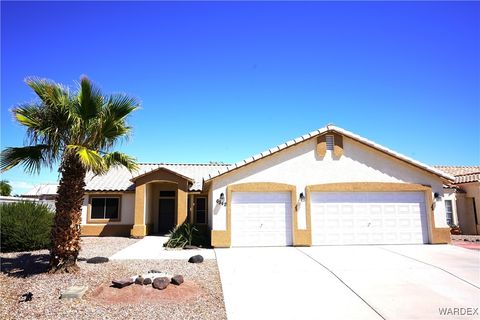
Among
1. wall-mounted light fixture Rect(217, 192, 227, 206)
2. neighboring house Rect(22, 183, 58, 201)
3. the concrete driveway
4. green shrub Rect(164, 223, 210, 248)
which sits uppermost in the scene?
neighboring house Rect(22, 183, 58, 201)

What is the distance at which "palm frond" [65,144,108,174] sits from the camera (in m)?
9.08

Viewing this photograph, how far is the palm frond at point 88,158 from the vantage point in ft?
29.8

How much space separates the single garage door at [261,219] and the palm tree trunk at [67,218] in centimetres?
681

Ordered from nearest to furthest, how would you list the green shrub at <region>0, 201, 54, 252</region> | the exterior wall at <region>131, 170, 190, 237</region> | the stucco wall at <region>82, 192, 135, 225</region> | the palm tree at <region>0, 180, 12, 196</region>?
the green shrub at <region>0, 201, 54, 252</region> < the exterior wall at <region>131, 170, 190, 237</region> < the stucco wall at <region>82, 192, 135, 225</region> < the palm tree at <region>0, 180, 12, 196</region>

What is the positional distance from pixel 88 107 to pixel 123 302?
5.67 meters

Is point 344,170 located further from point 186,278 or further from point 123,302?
point 123,302

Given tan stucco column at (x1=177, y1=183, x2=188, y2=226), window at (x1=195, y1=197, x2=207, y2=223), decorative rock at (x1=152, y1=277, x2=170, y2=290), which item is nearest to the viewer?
decorative rock at (x1=152, y1=277, x2=170, y2=290)

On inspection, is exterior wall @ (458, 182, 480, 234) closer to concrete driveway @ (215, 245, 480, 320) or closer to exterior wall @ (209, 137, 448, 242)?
exterior wall @ (209, 137, 448, 242)

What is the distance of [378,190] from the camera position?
600 inches

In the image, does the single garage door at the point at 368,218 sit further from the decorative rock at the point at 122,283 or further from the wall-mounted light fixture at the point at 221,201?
the decorative rock at the point at 122,283

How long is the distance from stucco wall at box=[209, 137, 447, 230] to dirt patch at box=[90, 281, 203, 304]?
7.08 m

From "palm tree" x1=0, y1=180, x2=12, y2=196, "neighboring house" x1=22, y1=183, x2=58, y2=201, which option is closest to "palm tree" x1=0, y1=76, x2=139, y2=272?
"neighboring house" x1=22, y1=183, x2=58, y2=201

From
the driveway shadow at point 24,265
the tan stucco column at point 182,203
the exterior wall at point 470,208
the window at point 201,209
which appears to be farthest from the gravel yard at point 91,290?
the exterior wall at point 470,208

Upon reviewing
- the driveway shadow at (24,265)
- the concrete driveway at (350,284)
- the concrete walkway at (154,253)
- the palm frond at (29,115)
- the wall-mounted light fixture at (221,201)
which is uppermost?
the palm frond at (29,115)
